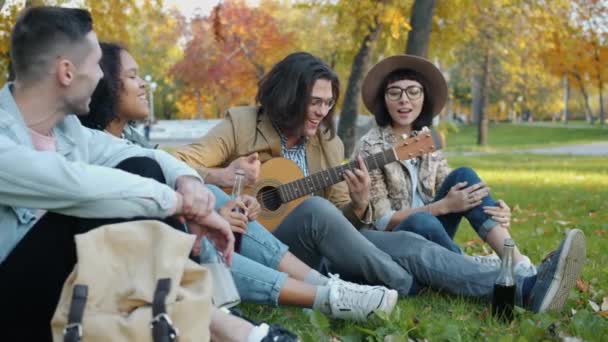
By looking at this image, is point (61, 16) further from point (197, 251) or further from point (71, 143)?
point (197, 251)

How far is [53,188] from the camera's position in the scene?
2119 millimetres

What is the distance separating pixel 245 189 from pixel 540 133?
32737 mm

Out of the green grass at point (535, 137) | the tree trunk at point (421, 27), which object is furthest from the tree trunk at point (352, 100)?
the green grass at point (535, 137)

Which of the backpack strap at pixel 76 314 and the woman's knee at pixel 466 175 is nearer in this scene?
the backpack strap at pixel 76 314

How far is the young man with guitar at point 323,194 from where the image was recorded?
3.37 metres

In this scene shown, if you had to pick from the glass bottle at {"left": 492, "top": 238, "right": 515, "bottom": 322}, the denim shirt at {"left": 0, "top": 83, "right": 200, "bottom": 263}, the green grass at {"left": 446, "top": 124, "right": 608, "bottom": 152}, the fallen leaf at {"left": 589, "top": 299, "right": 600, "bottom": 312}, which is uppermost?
→ the denim shirt at {"left": 0, "top": 83, "right": 200, "bottom": 263}

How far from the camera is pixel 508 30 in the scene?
752 inches

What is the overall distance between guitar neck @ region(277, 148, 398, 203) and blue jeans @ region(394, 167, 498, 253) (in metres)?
0.37

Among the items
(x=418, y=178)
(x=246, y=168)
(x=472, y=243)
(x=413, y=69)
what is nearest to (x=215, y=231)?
(x=246, y=168)

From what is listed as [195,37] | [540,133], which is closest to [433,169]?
[195,37]

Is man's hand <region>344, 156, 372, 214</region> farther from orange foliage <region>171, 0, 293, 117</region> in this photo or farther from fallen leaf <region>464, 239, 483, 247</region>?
orange foliage <region>171, 0, 293, 117</region>

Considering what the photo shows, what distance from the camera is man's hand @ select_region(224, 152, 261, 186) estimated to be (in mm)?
3812

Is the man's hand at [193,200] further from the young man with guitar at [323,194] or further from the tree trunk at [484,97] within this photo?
the tree trunk at [484,97]

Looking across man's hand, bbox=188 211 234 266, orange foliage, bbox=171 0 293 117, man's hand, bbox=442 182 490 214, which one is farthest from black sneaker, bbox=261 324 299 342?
orange foliage, bbox=171 0 293 117
